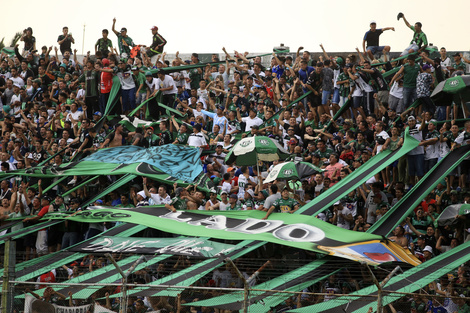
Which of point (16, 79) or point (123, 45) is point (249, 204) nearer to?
point (123, 45)

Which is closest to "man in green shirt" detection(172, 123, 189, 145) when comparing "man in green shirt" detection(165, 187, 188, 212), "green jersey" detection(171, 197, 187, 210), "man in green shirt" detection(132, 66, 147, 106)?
"man in green shirt" detection(132, 66, 147, 106)

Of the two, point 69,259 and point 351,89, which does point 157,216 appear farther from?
point 351,89

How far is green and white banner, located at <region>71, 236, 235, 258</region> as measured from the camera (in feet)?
42.7

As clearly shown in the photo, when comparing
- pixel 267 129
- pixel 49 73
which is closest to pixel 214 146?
pixel 267 129

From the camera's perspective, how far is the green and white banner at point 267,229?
1242 cm

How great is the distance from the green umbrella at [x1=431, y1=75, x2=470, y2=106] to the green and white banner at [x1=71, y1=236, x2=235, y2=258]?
560 centimetres

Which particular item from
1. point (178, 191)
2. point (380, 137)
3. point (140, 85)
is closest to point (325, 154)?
point (380, 137)

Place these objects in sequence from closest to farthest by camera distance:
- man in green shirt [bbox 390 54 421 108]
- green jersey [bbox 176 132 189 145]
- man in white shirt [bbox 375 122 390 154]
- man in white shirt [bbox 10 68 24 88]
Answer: man in white shirt [bbox 375 122 390 154] < man in green shirt [bbox 390 54 421 108] < green jersey [bbox 176 132 189 145] < man in white shirt [bbox 10 68 24 88]

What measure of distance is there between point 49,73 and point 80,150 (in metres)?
7.41

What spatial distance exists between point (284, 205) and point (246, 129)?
20.3 feet

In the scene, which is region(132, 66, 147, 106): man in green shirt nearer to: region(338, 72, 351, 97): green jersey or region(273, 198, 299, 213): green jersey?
region(338, 72, 351, 97): green jersey

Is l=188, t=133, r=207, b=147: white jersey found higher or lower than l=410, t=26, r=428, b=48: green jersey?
lower

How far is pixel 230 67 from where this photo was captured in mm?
24766

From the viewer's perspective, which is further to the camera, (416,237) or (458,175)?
(458,175)
